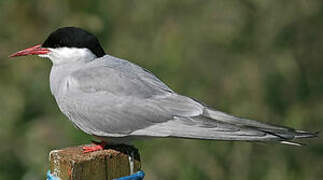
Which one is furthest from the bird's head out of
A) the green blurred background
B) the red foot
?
the green blurred background

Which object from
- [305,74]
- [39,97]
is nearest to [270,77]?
[305,74]

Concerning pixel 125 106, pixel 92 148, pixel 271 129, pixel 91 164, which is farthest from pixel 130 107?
pixel 271 129

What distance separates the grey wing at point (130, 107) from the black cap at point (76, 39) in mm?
124

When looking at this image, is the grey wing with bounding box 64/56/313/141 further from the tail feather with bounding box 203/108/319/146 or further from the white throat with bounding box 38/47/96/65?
the white throat with bounding box 38/47/96/65

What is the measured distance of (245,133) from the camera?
254 centimetres

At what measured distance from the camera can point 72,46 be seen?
2955mm

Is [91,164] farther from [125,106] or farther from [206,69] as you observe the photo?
[206,69]

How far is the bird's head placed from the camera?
9.58 ft

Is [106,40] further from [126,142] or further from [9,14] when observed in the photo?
[126,142]

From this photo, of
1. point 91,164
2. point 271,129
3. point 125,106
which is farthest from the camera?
point 125,106

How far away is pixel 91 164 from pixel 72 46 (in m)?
0.80

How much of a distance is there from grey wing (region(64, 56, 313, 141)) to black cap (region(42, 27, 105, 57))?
0.12 meters

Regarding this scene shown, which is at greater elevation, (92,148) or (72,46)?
(72,46)

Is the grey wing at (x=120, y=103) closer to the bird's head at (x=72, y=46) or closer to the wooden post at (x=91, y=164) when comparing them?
the bird's head at (x=72, y=46)
